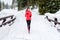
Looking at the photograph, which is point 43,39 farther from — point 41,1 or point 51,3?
point 41,1

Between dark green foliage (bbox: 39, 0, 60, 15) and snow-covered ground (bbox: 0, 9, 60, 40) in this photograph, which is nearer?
snow-covered ground (bbox: 0, 9, 60, 40)

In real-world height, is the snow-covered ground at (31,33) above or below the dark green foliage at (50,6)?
above

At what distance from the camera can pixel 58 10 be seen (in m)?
39.0

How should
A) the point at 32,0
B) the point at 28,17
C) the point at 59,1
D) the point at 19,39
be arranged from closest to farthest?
1. the point at 19,39
2. the point at 28,17
3. the point at 59,1
4. the point at 32,0

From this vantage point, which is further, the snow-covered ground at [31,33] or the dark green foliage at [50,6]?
the dark green foliage at [50,6]

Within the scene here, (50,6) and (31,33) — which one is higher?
(31,33)

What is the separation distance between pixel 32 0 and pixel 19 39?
49.4 metres

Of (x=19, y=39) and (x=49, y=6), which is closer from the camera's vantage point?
(x=19, y=39)

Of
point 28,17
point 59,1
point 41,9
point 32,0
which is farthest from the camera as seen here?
point 32,0

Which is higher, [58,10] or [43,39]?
[43,39]

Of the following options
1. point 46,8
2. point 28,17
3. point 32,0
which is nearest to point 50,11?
point 46,8

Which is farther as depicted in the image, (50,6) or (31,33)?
(50,6)

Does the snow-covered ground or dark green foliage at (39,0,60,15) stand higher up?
the snow-covered ground

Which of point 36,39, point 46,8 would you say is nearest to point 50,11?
point 46,8
